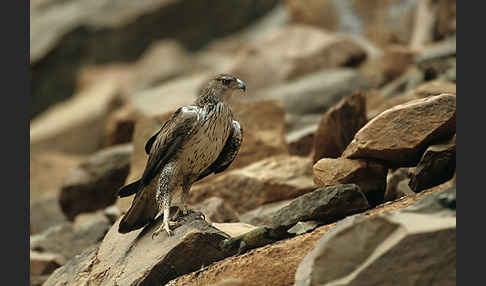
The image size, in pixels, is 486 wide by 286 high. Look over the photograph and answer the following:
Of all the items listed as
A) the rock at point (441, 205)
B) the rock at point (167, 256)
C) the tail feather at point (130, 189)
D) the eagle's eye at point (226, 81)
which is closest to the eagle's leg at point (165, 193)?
the rock at point (167, 256)

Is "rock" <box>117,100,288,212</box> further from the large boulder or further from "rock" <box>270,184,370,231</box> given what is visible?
the large boulder

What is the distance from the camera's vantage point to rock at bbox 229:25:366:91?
42.2 feet

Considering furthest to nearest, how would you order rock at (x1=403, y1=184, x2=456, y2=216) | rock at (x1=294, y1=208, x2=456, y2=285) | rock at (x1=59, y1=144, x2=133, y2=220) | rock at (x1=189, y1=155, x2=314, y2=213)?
1. rock at (x1=59, y1=144, x2=133, y2=220)
2. rock at (x1=189, y1=155, x2=314, y2=213)
3. rock at (x1=403, y1=184, x2=456, y2=216)
4. rock at (x1=294, y1=208, x2=456, y2=285)

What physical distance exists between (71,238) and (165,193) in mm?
3136

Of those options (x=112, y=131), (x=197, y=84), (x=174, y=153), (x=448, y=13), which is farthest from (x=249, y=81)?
(x=174, y=153)

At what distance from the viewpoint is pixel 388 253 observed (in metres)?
3.36

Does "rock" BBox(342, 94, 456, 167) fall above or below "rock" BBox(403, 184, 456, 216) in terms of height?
above

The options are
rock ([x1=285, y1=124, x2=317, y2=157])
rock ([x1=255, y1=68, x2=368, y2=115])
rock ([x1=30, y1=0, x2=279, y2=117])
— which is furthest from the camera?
rock ([x1=30, y1=0, x2=279, y2=117])

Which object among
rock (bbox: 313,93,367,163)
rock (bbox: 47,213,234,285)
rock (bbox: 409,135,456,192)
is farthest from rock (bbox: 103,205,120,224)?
rock (bbox: 409,135,456,192)

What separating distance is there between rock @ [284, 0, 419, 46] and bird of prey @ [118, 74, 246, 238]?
9142 millimetres

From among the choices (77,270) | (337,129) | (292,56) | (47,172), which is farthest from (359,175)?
(47,172)

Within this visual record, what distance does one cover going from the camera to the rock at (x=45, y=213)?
10188mm

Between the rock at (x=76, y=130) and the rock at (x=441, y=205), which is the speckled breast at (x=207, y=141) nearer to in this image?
the rock at (x=441, y=205)

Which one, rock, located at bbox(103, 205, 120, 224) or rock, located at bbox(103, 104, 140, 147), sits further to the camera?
rock, located at bbox(103, 104, 140, 147)
